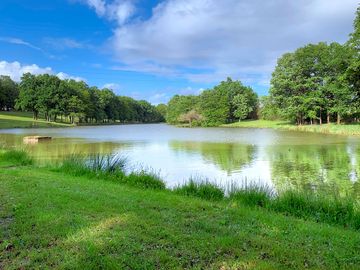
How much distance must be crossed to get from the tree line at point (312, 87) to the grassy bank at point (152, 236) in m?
47.4

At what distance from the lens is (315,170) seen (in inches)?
586

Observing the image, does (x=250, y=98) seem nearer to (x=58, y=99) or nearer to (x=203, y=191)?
(x=58, y=99)

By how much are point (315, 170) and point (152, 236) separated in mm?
12197

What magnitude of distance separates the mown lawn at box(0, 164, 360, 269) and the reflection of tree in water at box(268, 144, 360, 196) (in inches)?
183

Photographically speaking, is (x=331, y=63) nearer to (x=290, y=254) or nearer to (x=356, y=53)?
(x=356, y=53)

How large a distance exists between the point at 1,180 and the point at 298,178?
10.5 meters

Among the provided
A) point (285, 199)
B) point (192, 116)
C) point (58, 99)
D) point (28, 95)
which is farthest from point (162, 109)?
point (285, 199)

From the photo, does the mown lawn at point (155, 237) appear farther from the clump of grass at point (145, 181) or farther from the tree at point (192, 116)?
the tree at point (192, 116)

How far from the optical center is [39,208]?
5.86 m

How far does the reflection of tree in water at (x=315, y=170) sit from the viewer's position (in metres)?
11.6

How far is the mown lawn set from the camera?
3873 millimetres

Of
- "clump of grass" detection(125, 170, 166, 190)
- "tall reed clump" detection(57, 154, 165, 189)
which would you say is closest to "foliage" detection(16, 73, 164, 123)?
"tall reed clump" detection(57, 154, 165, 189)

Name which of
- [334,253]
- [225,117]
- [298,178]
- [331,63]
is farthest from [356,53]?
[225,117]

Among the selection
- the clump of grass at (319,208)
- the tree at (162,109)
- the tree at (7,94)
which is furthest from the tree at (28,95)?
the tree at (162,109)
